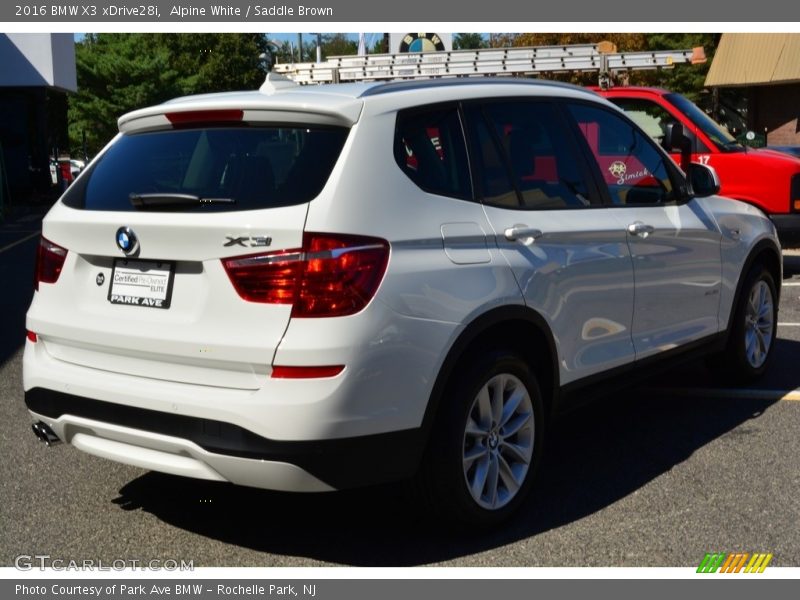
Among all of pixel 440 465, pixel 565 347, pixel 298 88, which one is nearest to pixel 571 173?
pixel 565 347

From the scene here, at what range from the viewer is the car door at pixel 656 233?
541cm

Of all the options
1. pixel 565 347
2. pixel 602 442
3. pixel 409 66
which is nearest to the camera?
pixel 565 347

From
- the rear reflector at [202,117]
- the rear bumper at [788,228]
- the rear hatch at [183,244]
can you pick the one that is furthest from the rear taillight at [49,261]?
the rear bumper at [788,228]

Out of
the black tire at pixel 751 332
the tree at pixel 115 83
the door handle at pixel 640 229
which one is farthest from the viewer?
the tree at pixel 115 83

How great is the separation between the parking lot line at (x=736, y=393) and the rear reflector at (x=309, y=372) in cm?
373

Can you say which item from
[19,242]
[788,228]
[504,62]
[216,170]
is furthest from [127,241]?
[19,242]

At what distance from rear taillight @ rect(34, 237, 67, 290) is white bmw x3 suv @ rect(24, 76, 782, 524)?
1cm

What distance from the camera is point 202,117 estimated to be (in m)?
4.32

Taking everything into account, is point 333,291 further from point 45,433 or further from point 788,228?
point 788,228

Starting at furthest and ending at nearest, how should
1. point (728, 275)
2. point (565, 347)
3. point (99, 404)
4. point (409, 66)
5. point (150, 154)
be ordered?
point (409, 66) → point (728, 275) → point (565, 347) → point (150, 154) → point (99, 404)

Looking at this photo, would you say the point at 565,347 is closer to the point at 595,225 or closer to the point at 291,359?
the point at 595,225

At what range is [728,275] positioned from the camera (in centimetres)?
635

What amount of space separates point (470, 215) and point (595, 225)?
99 cm

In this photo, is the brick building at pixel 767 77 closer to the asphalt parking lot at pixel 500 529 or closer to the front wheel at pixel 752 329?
the front wheel at pixel 752 329
